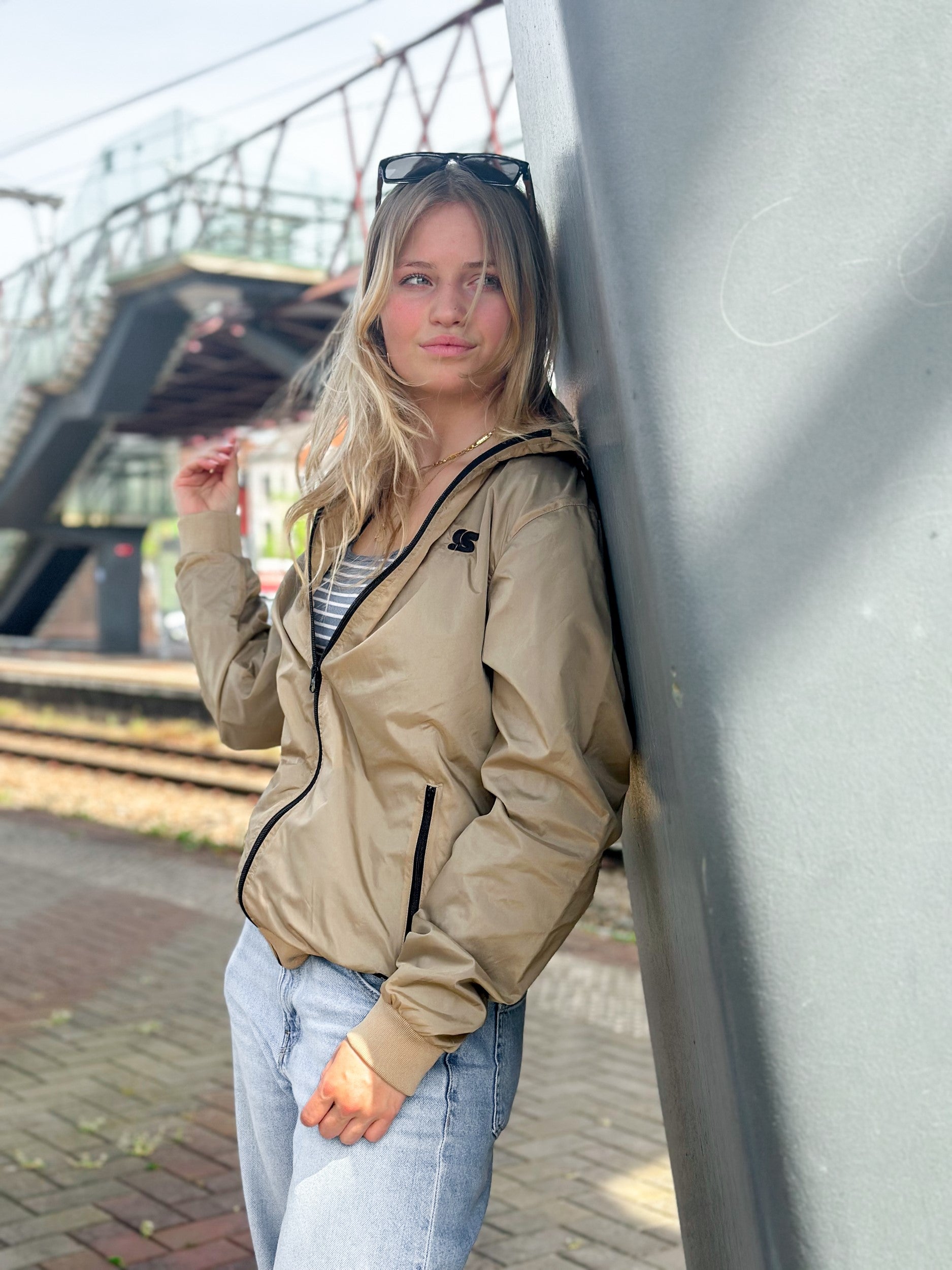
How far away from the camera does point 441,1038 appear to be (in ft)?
5.01

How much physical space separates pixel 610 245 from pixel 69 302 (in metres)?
19.7

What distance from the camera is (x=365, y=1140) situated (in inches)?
61.5

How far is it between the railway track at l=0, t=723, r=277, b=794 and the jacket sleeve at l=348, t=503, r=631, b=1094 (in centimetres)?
928

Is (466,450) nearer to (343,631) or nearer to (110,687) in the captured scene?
(343,631)

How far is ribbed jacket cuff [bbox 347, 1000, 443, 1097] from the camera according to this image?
1.52 meters

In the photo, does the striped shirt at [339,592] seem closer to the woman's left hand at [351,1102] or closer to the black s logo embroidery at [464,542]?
the black s logo embroidery at [464,542]

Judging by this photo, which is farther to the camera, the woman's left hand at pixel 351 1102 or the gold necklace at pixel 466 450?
the gold necklace at pixel 466 450

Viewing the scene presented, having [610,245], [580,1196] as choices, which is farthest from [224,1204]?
[610,245]

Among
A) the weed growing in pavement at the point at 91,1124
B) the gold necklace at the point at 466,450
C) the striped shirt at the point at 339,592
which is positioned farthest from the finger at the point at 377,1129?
the weed growing in pavement at the point at 91,1124

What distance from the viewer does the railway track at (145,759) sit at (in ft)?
37.5

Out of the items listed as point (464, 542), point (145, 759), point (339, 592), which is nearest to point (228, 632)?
point (339, 592)

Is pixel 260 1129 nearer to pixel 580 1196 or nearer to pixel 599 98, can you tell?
pixel 599 98

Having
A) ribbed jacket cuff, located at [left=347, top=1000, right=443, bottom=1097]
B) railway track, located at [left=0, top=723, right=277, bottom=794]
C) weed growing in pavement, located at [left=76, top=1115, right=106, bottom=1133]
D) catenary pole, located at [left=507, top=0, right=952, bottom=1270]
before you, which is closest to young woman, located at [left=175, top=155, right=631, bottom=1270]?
ribbed jacket cuff, located at [left=347, top=1000, right=443, bottom=1097]

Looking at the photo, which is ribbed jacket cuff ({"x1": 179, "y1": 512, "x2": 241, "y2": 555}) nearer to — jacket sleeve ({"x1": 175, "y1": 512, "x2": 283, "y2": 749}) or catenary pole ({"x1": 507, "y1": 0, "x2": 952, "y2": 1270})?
jacket sleeve ({"x1": 175, "y1": 512, "x2": 283, "y2": 749})
